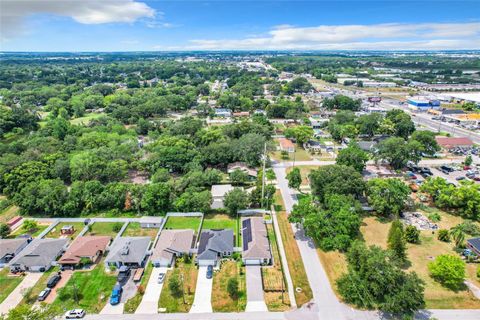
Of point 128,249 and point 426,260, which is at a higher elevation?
point 128,249

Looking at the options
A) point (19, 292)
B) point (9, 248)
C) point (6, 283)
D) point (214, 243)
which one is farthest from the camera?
point (9, 248)

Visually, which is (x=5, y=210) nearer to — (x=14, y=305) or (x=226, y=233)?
(x=14, y=305)

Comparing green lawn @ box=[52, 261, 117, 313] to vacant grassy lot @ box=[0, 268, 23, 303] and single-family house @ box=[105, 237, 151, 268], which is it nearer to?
single-family house @ box=[105, 237, 151, 268]

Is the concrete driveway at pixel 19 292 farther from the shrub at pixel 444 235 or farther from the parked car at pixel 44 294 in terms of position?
the shrub at pixel 444 235

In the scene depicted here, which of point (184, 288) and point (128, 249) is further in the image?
point (128, 249)

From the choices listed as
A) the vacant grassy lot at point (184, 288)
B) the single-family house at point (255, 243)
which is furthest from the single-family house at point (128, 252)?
the single-family house at point (255, 243)

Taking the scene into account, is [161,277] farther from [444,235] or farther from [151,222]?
[444,235]

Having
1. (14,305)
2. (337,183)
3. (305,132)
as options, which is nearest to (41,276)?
(14,305)

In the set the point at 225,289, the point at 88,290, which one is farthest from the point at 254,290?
the point at 88,290
